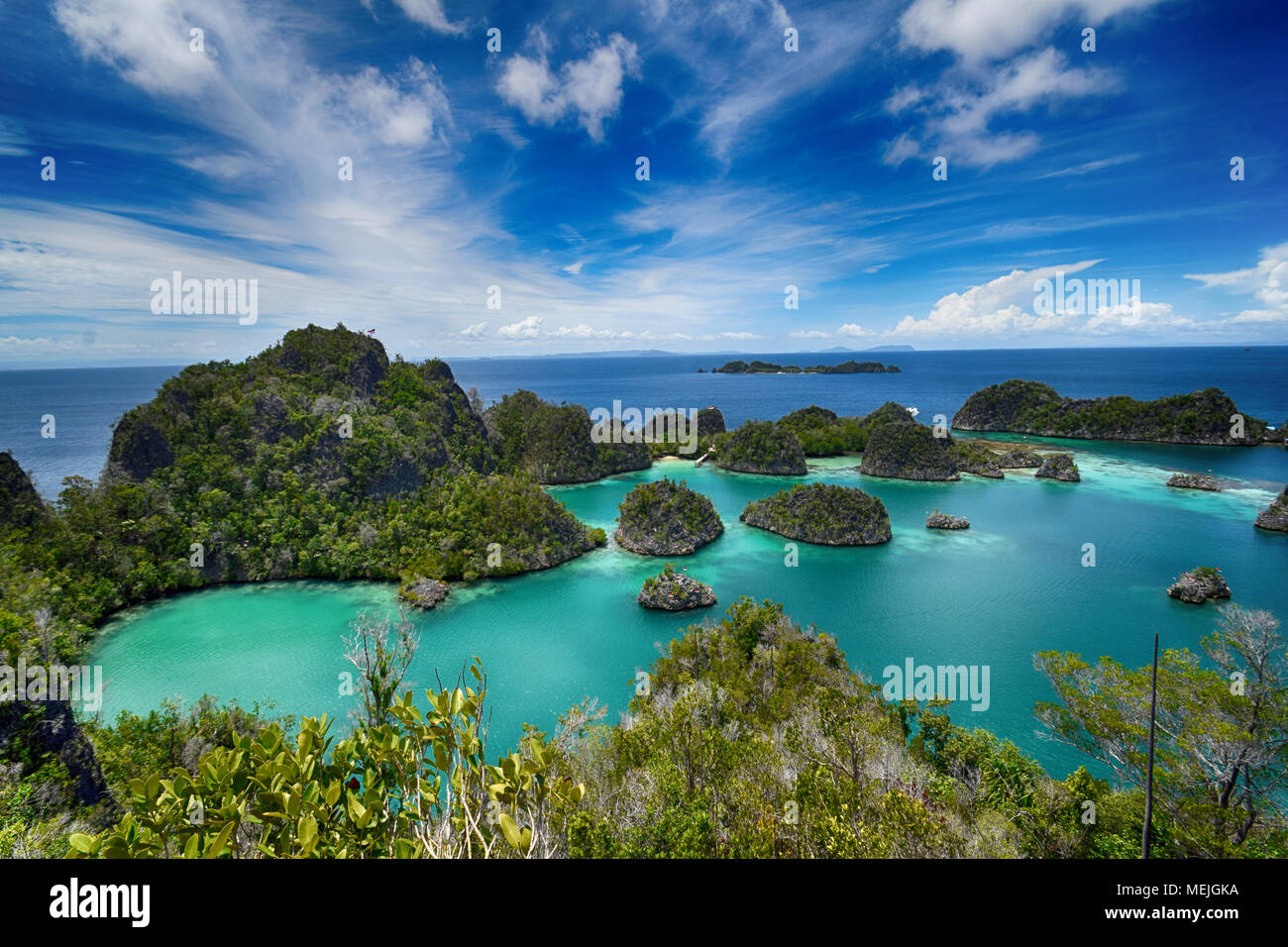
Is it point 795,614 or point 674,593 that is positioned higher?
point 674,593

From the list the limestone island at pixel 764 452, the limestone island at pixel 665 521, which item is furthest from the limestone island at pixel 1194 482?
the limestone island at pixel 665 521

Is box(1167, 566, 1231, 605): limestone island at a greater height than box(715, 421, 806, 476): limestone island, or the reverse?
box(715, 421, 806, 476): limestone island

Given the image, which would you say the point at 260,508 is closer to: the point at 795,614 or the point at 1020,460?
the point at 795,614

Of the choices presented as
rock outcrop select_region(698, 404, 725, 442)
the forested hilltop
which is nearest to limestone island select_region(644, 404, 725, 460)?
rock outcrop select_region(698, 404, 725, 442)

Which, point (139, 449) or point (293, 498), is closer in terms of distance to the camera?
point (139, 449)

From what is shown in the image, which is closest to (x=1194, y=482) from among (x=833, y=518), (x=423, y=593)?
(x=833, y=518)

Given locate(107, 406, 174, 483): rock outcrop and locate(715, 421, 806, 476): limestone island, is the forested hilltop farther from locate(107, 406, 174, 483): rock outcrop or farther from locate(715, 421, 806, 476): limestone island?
locate(715, 421, 806, 476): limestone island
